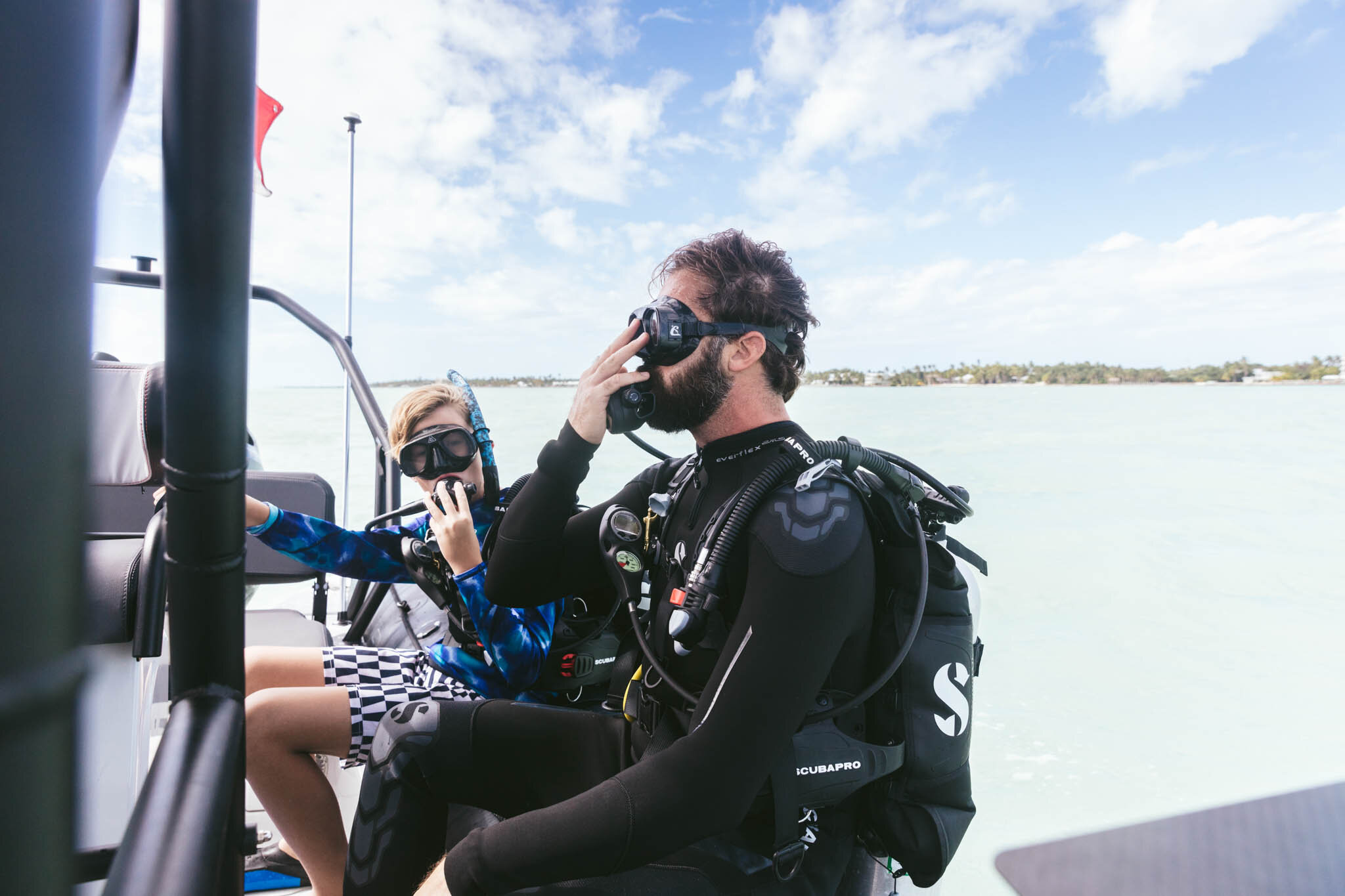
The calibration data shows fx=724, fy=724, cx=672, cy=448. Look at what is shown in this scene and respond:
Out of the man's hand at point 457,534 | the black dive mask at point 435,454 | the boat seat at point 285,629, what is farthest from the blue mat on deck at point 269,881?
the black dive mask at point 435,454

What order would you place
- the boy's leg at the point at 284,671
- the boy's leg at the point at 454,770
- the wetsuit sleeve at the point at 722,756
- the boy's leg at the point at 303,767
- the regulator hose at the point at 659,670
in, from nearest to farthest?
the wetsuit sleeve at the point at 722,756 < the regulator hose at the point at 659,670 < the boy's leg at the point at 454,770 < the boy's leg at the point at 303,767 < the boy's leg at the point at 284,671

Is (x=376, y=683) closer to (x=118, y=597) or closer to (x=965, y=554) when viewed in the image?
(x=118, y=597)

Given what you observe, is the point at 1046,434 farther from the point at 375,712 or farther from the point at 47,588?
the point at 47,588

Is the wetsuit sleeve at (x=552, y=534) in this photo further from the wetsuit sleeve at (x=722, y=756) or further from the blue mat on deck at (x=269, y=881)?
the blue mat on deck at (x=269, y=881)

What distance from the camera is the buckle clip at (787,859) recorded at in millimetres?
1150

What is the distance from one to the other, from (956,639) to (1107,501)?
10.1 meters

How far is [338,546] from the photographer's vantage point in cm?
203

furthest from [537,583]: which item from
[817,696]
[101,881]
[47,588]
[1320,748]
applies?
[1320,748]

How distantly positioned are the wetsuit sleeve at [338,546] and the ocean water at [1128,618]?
2.54ft

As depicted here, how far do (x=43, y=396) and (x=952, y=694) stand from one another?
1.31 meters

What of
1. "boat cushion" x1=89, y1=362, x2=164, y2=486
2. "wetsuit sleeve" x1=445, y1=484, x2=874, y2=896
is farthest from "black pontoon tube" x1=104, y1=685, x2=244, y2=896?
"wetsuit sleeve" x1=445, y1=484, x2=874, y2=896

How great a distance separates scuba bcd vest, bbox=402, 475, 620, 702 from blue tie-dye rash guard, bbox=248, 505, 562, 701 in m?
0.04

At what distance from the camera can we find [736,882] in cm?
115

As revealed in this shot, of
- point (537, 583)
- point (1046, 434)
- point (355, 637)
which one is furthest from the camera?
point (1046, 434)
